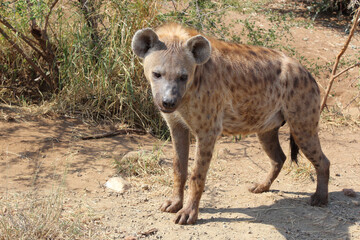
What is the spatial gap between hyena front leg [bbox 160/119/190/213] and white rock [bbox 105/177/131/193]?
0.46 metres

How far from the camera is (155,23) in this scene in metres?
4.90

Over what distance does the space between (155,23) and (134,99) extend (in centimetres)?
89

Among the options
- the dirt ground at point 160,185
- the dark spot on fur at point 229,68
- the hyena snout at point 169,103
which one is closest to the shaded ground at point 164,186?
the dirt ground at point 160,185

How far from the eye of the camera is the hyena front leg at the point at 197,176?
3084 mm

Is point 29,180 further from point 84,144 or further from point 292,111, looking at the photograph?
point 292,111

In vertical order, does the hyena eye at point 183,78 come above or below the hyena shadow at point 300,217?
above

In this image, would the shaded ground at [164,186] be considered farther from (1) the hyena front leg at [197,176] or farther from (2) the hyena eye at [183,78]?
(2) the hyena eye at [183,78]

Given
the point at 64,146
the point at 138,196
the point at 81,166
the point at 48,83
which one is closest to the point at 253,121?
the point at 138,196

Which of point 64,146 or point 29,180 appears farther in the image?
point 64,146

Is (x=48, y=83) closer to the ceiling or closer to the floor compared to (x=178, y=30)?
closer to the floor

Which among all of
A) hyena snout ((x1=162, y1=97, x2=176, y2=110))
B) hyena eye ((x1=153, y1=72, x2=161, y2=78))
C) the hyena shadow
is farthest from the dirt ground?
hyena eye ((x1=153, y1=72, x2=161, y2=78))

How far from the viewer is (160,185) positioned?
381 centimetres

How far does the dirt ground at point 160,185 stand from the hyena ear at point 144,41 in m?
1.03

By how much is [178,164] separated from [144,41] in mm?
973
